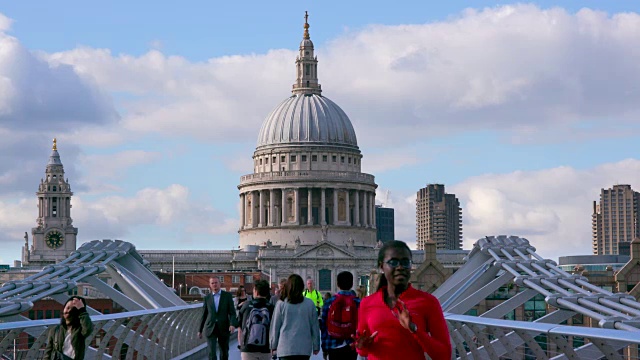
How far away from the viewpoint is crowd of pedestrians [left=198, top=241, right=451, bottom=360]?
986 centimetres

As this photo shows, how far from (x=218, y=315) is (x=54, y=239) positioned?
565 ft

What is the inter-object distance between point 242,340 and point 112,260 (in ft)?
42.6

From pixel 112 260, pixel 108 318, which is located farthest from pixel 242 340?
pixel 112 260

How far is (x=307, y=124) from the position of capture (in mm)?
190750

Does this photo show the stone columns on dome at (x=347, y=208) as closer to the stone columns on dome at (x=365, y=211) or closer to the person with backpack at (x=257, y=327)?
the stone columns on dome at (x=365, y=211)

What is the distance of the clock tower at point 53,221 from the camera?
7520 inches

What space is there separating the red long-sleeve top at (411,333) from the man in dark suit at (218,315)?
1232cm

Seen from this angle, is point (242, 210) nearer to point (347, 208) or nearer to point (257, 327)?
point (347, 208)

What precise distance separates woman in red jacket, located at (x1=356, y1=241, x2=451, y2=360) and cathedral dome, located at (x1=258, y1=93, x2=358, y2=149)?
179 metres

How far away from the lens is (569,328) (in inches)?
533

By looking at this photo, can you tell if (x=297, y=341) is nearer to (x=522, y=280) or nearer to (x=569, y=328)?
(x=569, y=328)

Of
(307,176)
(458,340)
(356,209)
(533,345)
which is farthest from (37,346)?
(356,209)

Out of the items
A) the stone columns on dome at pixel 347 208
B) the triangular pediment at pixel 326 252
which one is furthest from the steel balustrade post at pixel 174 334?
the stone columns on dome at pixel 347 208

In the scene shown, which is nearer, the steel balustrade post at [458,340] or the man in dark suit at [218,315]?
the steel balustrade post at [458,340]
